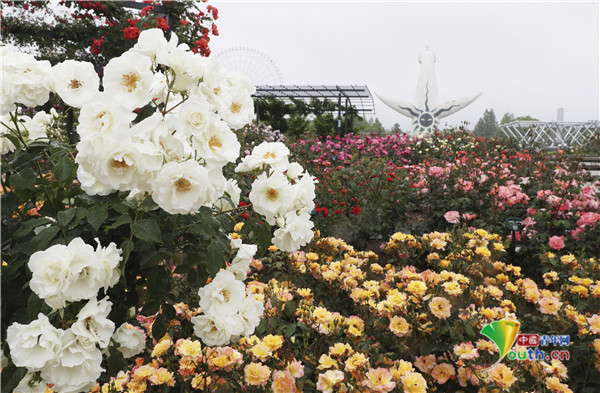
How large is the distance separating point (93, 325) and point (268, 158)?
1.78 feet

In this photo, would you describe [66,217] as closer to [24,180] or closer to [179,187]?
[24,180]

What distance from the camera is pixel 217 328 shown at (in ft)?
3.20

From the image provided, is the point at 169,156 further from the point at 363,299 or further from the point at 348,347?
the point at 363,299

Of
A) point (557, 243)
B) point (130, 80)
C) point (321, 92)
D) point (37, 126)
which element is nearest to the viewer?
point (130, 80)

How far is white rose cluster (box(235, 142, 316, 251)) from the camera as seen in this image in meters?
0.96

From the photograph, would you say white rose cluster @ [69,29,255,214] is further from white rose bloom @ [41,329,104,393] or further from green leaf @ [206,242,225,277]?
white rose bloom @ [41,329,104,393]

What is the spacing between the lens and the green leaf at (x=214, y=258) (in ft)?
3.00

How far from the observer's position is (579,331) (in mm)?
1688

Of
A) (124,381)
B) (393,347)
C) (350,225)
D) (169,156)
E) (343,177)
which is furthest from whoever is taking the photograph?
(343,177)

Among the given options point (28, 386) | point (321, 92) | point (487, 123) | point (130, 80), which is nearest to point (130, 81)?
point (130, 80)

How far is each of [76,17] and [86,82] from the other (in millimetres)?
5994

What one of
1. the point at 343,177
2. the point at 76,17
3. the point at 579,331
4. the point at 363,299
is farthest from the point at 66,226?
the point at 76,17

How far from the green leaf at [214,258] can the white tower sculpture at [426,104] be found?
637 inches

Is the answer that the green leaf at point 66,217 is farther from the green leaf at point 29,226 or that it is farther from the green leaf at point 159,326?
the green leaf at point 159,326
